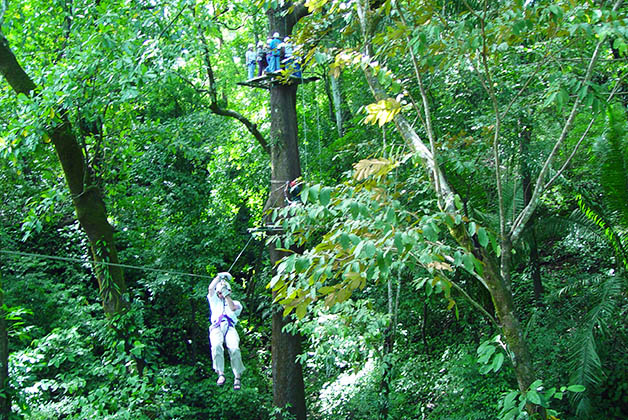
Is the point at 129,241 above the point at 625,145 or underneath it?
above

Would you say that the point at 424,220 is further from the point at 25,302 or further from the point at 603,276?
the point at 25,302

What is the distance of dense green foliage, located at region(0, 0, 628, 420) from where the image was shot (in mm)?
4996

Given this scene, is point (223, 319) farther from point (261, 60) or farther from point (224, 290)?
point (261, 60)

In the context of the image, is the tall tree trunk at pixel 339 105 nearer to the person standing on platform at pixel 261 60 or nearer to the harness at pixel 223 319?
the person standing on platform at pixel 261 60

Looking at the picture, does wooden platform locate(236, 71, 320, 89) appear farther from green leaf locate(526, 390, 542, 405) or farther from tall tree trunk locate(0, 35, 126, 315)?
green leaf locate(526, 390, 542, 405)

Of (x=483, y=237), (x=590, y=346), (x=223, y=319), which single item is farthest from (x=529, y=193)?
(x=483, y=237)

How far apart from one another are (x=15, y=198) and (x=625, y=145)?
393 inches

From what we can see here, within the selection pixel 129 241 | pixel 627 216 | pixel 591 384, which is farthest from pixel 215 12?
pixel 591 384

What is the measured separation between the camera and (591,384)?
7.86 metres

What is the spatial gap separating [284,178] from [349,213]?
14.1 feet

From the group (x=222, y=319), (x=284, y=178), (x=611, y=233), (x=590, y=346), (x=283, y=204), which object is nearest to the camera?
(x=222, y=319)

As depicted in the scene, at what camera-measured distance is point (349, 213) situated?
509 centimetres

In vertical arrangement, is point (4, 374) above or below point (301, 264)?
above

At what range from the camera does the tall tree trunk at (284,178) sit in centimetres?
905
